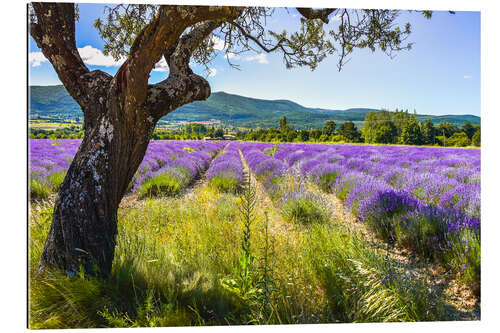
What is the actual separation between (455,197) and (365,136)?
2.15 metres

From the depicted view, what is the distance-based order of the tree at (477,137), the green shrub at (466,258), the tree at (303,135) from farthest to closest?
the tree at (303,135)
the tree at (477,137)
the green shrub at (466,258)

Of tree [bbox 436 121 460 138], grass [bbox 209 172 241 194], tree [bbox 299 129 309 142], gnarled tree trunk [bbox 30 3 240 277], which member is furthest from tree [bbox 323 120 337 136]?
gnarled tree trunk [bbox 30 3 240 277]

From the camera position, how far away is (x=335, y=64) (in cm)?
294

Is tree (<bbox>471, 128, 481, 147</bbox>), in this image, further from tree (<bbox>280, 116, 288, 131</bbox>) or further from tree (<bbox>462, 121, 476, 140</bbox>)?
tree (<bbox>280, 116, 288, 131</bbox>)

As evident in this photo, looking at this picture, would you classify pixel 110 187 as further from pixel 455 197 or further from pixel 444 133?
pixel 444 133

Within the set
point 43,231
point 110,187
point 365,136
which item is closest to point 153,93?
point 110,187

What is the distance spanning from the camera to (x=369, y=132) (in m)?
4.43

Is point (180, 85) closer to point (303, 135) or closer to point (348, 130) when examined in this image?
point (303, 135)

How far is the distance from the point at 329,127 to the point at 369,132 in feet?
3.02

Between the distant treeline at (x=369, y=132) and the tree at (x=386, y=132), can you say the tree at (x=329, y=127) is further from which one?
the tree at (x=386, y=132)

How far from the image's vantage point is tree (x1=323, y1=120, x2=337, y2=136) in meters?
3.92

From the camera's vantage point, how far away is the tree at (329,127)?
3.92 meters

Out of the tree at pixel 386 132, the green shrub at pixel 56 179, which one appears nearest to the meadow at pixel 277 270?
the green shrub at pixel 56 179
